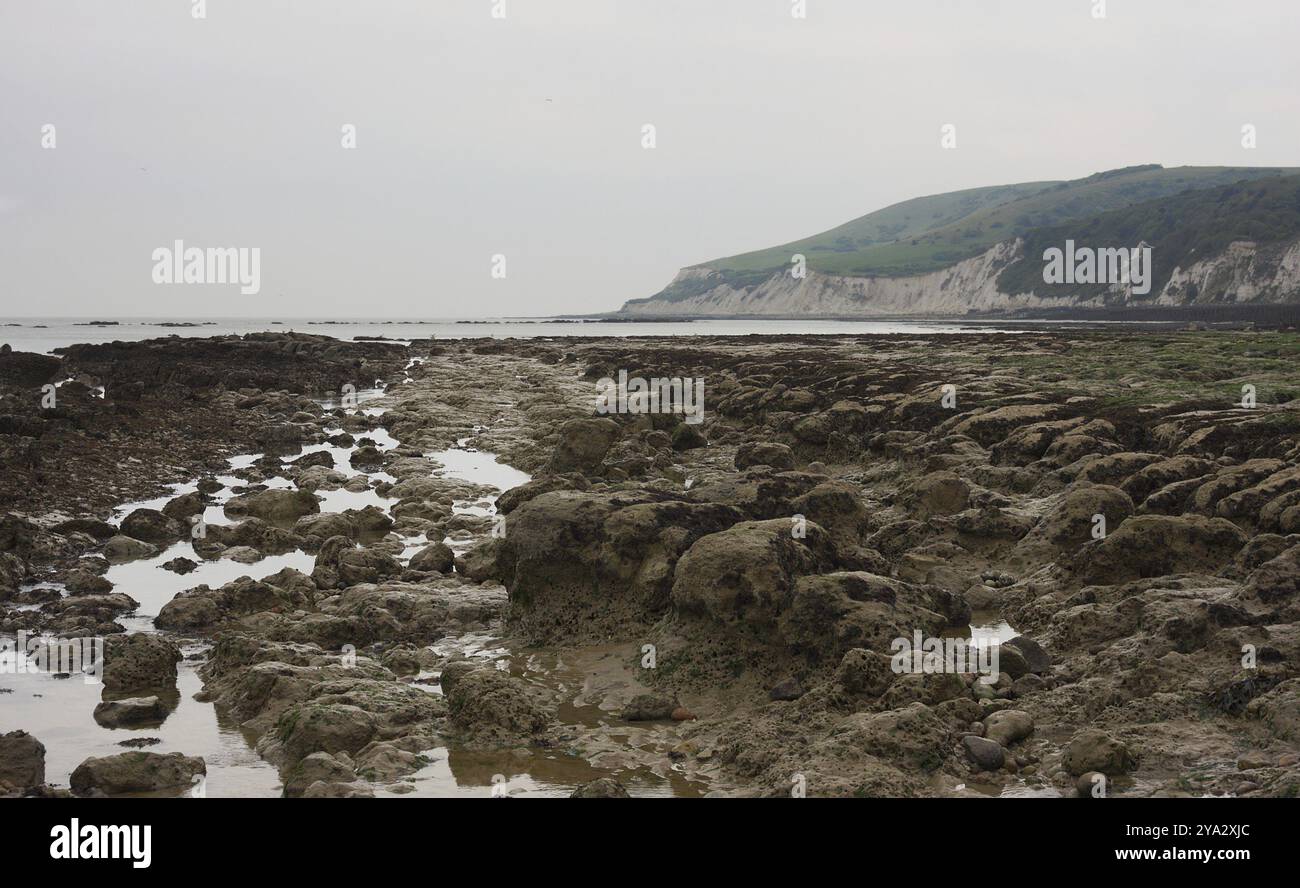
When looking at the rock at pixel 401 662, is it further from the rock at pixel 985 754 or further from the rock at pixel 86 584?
the rock at pixel 985 754

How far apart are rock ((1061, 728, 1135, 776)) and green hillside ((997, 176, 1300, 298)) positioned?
6381 inches

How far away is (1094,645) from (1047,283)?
186 m

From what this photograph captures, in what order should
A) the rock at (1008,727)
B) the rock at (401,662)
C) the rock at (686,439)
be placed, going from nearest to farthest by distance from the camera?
the rock at (1008,727) → the rock at (401,662) → the rock at (686,439)

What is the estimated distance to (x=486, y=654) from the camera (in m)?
10.8

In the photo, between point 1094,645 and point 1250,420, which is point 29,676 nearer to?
point 1094,645

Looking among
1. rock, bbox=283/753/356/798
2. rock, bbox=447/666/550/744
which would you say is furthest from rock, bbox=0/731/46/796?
rock, bbox=447/666/550/744

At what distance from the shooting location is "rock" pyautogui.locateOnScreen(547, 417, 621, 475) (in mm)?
21250

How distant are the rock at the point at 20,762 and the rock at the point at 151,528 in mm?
8855

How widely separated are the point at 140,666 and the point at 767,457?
507 inches

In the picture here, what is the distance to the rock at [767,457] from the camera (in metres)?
20.0

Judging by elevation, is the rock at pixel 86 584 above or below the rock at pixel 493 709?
above

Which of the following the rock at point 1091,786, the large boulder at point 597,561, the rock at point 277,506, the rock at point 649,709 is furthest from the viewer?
the rock at point 277,506

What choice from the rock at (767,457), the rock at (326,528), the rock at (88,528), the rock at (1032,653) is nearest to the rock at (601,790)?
the rock at (1032,653)

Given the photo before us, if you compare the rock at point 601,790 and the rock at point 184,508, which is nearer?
the rock at point 601,790
